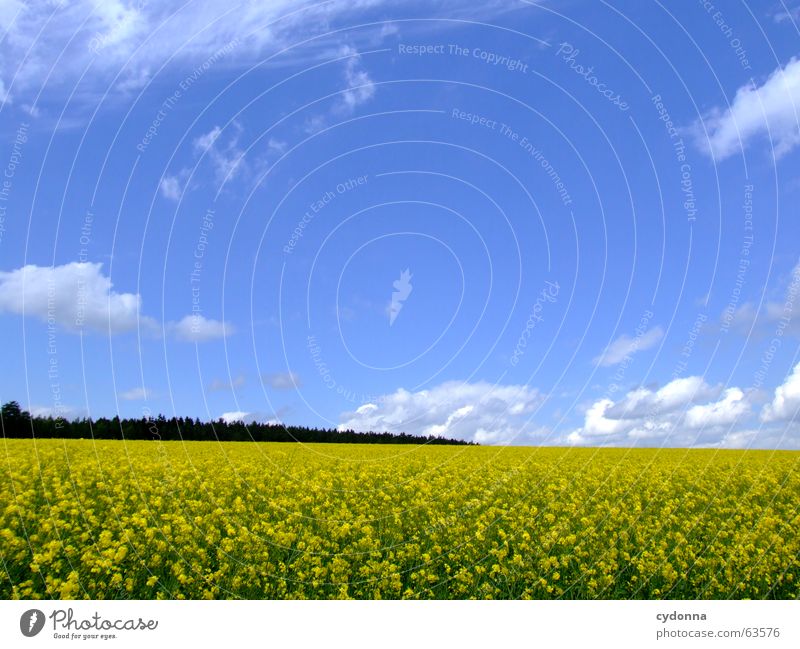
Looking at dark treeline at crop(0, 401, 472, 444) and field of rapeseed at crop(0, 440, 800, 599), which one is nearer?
field of rapeseed at crop(0, 440, 800, 599)

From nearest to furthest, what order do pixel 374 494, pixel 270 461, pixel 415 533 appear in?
pixel 415 533 < pixel 374 494 < pixel 270 461

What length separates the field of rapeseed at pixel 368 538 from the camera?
955cm

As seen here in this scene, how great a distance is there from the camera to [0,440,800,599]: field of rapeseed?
9555mm

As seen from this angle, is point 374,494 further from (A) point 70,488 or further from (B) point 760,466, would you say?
(B) point 760,466

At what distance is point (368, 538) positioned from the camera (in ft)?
36.1

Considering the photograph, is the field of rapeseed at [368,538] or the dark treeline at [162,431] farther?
the dark treeline at [162,431]
